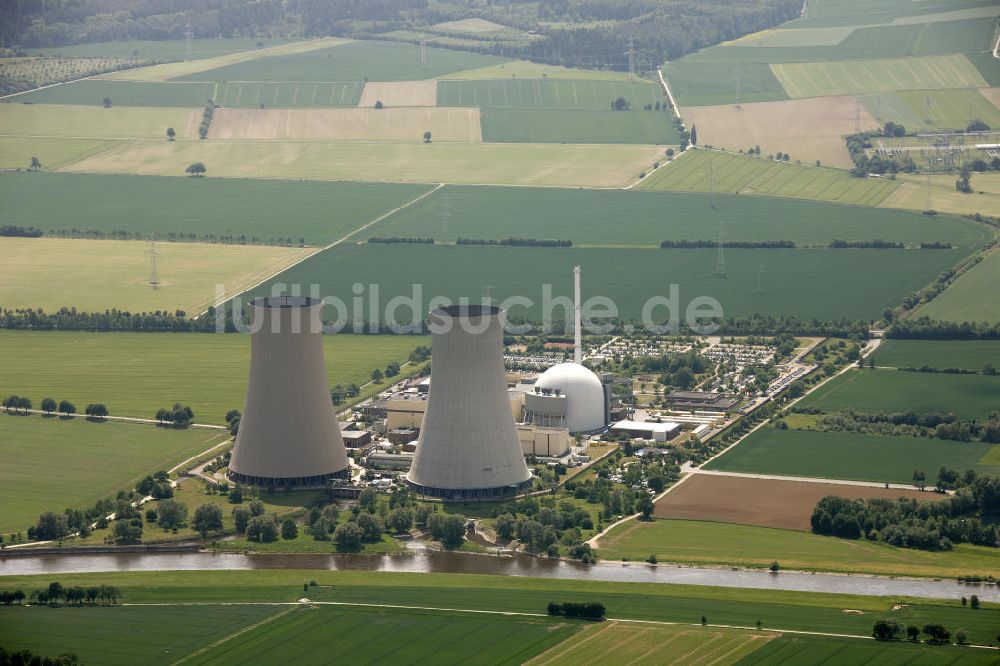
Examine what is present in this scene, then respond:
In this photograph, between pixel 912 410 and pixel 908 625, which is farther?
pixel 912 410

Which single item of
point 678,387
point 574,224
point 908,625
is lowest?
point 908,625

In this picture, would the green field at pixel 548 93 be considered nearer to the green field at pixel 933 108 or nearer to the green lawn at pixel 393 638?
the green field at pixel 933 108

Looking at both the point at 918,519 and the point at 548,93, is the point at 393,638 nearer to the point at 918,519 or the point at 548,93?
the point at 918,519

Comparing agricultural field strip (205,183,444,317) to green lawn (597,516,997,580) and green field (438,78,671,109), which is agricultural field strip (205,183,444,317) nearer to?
green field (438,78,671,109)

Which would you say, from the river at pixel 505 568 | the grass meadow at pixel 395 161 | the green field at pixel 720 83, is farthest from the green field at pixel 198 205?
the river at pixel 505 568

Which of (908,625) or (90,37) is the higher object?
(90,37)

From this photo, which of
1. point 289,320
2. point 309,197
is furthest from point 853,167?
point 289,320

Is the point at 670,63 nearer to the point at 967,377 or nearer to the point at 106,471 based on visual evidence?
the point at 967,377
